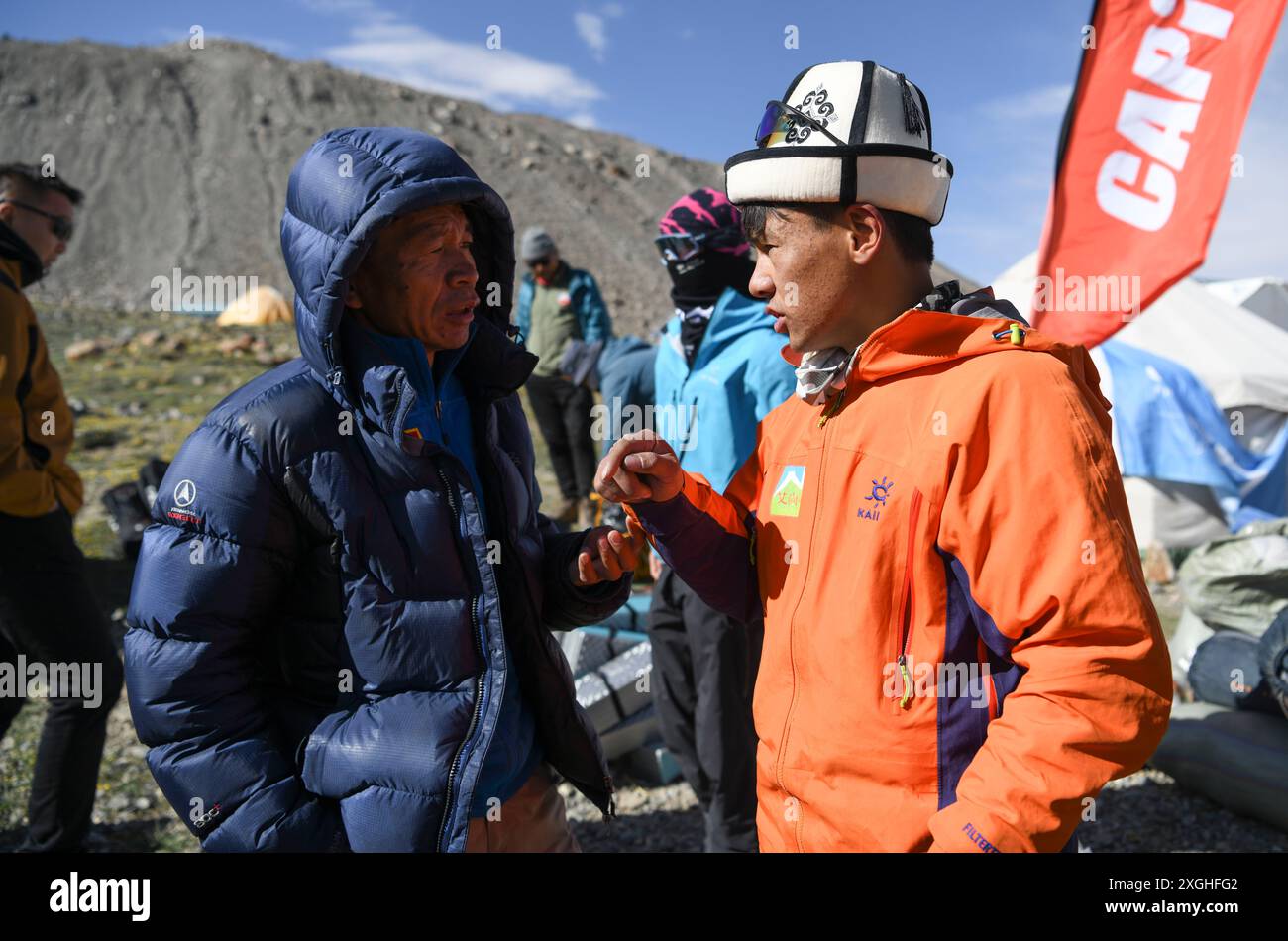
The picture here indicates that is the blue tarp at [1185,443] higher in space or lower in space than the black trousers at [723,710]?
higher

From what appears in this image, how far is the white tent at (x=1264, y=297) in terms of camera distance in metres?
13.6

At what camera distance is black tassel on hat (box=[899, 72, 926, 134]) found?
1.69 metres

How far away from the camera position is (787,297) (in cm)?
176

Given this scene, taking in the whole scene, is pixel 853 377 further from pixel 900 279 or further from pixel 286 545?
pixel 286 545

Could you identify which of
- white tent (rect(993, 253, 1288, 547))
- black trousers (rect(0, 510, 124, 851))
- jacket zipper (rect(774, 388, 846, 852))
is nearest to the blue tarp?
white tent (rect(993, 253, 1288, 547))

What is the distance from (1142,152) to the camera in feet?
15.0

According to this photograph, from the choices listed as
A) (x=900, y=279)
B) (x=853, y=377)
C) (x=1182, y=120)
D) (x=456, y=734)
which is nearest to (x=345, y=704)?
(x=456, y=734)

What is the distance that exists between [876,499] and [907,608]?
196 mm

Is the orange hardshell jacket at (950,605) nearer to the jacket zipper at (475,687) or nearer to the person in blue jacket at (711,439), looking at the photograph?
the jacket zipper at (475,687)

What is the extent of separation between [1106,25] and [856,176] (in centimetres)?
396

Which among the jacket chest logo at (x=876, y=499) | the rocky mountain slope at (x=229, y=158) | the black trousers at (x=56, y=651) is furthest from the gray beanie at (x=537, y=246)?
the rocky mountain slope at (x=229, y=158)

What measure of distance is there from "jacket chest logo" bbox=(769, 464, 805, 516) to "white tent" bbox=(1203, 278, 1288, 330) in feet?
47.5

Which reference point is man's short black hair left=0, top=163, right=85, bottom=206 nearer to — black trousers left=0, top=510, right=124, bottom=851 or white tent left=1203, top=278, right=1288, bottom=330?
black trousers left=0, top=510, right=124, bottom=851

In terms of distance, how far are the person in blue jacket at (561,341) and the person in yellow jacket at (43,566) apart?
4.84 metres
